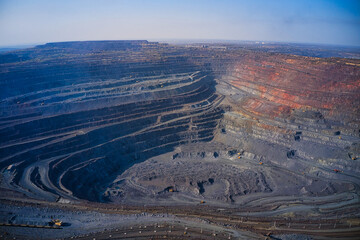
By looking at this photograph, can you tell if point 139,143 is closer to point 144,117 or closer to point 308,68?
point 144,117

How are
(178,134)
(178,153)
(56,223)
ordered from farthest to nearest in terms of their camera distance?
(178,134), (178,153), (56,223)

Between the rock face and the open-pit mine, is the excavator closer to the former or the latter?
the open-pit mine

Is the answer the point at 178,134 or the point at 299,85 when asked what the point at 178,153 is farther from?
the point at 299,85

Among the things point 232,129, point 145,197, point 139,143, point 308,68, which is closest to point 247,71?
point 308,68

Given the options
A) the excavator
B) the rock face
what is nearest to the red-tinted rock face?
the rock face

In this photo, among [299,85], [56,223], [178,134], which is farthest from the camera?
[299,85]

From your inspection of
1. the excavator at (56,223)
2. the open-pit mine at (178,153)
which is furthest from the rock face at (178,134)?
the excavator at (56,223)

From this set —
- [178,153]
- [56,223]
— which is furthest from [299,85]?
[56,223]

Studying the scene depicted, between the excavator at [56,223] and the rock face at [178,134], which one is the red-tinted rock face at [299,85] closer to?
the rock face at [178,134]

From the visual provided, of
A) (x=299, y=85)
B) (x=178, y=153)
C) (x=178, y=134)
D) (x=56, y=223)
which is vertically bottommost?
(x=178, y=153)
